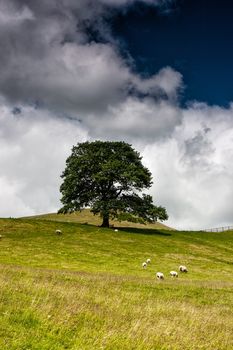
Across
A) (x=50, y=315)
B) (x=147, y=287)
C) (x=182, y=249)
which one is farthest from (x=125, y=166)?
(x=50, y=315)

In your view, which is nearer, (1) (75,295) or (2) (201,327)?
(2) (201,327)

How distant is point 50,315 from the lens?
1316 cm

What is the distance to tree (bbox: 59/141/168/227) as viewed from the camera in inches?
2918

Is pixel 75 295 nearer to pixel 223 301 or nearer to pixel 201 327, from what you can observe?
pixel 201 327

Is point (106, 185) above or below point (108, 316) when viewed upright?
above

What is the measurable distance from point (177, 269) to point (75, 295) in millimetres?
30988

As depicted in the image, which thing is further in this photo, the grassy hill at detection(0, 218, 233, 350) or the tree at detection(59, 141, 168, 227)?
the tree at detection(59, 141, 168, 227)

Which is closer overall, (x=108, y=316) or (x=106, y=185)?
(x=108, y=316)

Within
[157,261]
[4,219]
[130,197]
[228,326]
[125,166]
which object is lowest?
[228,326]

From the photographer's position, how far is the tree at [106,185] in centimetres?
7412

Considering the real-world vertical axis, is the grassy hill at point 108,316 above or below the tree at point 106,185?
below

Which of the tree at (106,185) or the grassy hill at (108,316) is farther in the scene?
the tree at (106,185)

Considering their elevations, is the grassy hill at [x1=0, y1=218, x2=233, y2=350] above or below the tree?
below

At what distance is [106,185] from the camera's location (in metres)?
76.8
